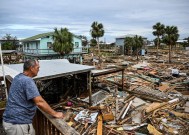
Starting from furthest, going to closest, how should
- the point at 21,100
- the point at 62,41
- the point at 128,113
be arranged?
the point at 62,41, the point at 128,113, the point at 21,100

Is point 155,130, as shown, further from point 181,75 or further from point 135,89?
point 181,75

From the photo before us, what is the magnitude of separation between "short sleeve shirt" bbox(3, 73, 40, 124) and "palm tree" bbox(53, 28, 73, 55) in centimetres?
2781

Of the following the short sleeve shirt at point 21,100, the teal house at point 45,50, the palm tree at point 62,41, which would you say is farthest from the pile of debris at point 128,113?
the teal house at point 45,50

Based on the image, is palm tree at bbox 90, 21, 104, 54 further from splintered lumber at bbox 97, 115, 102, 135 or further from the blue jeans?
the blue jeans

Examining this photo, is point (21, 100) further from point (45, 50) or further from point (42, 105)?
point (45, 50)

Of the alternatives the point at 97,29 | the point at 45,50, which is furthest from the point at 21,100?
the point at 97,29

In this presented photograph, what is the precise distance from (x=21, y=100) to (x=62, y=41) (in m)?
28.3

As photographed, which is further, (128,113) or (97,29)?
(97,29)

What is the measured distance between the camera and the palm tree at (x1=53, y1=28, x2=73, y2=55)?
3042cm

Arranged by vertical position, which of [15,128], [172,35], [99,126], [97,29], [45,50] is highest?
[97,29]

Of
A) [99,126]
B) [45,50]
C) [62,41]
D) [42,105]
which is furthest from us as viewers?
[45,50]

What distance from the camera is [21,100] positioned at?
3078 mm

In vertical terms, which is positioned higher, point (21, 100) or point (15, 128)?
point (21, 100)

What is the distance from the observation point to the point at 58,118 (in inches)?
115
